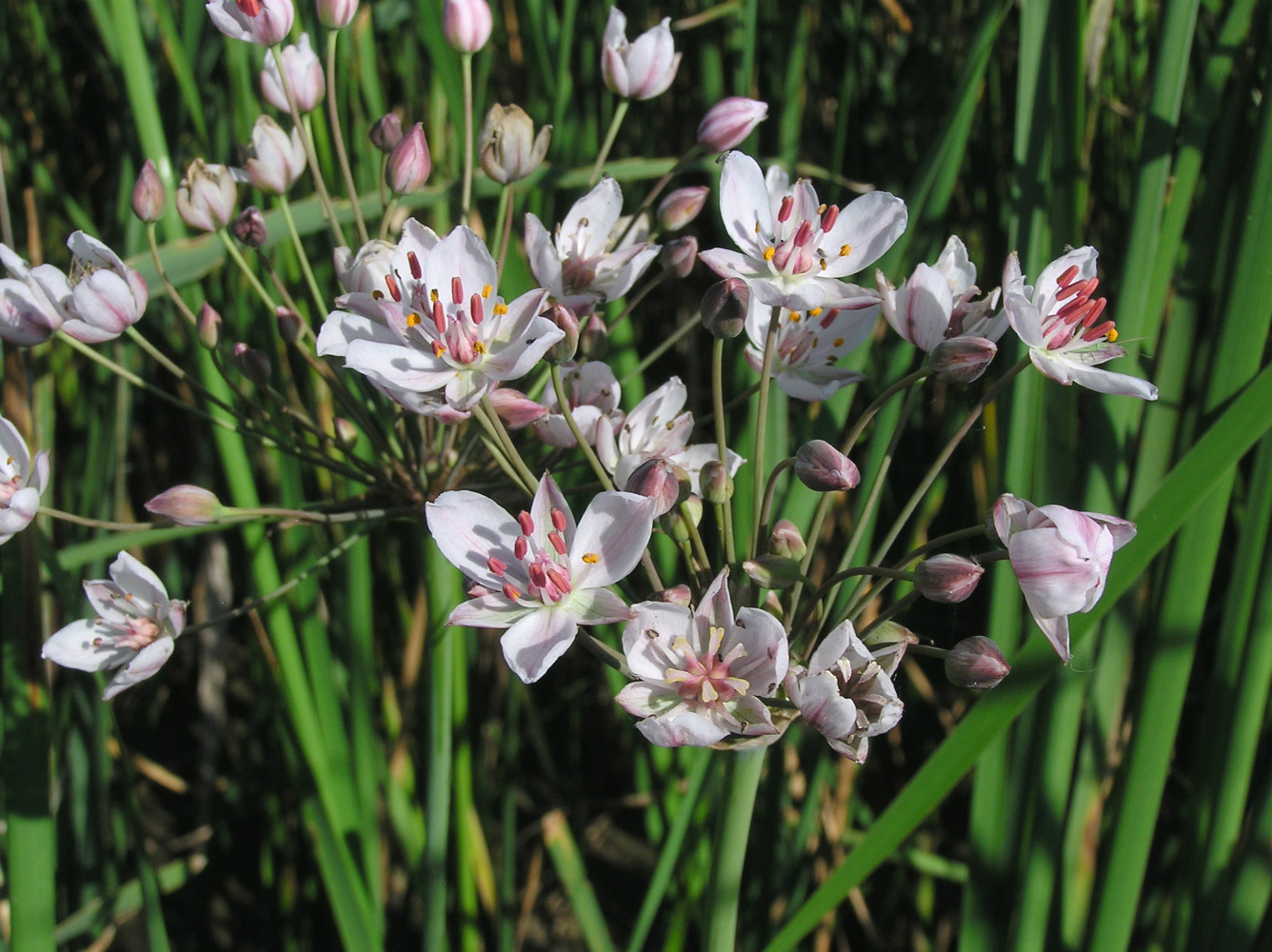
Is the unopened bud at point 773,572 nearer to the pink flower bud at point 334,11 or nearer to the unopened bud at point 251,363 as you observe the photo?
the unopened bud at point 251,363

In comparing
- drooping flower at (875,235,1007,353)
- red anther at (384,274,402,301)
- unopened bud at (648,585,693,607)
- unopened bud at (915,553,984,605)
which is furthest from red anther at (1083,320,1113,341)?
red anther at (384,274,402,301)

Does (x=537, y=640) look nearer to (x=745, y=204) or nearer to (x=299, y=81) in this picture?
(x=745, y=204)

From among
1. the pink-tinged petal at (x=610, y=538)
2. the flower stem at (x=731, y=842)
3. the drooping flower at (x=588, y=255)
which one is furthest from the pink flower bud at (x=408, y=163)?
the flower stem at (x=731, y=842)

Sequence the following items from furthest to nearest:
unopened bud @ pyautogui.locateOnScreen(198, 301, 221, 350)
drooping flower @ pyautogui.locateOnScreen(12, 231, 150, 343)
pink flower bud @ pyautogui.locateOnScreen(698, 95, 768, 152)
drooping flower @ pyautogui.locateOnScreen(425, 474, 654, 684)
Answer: pink flower bud @ pyautogui.locateOnScreen(698, 95, 768, 152) → unopened bud @ pyautogui.locateOnScreen(198, 301, 221, 350) → drooping flower @ pyautogui.locateOnScreen(12, 231, 150, 343) → drooping flower @ pyautogui.locateOnScreen(425, 474, 654, 684)

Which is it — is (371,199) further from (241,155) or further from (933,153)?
(933,153)

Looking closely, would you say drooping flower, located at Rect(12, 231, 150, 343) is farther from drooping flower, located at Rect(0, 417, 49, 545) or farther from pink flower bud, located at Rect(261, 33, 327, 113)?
pink flower bud, located at Rect(261, 33, 327, 113)
